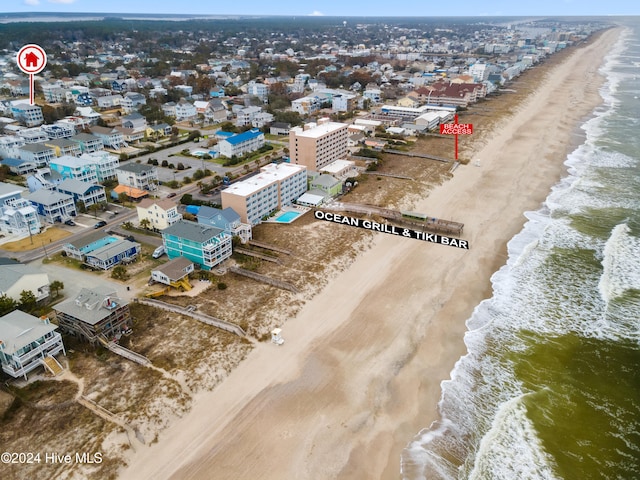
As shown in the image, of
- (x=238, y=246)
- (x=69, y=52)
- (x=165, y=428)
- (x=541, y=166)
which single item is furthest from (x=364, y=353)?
(x=69, y=52)

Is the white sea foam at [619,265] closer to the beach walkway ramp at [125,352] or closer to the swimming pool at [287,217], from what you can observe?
the swimming pool at [287,217]

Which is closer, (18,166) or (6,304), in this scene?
(6,304)

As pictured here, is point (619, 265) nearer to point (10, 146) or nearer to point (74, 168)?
point (74, 168)

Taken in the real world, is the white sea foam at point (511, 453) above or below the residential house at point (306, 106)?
below

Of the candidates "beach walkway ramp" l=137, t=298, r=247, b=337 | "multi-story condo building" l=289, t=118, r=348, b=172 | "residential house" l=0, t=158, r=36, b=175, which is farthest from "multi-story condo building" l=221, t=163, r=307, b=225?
"residential house" l=0, t=158, r=36, b=175

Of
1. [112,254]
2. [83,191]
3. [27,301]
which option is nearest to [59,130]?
[83,191]

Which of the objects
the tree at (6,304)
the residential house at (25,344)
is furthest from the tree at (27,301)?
the residential house at (25,344)

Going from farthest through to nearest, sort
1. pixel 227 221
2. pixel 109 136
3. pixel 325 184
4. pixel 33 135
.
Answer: pixel 109 136
pixel 33 135
pixel 325 184
pixel 227 221
